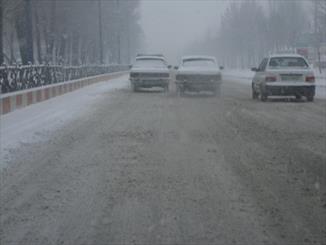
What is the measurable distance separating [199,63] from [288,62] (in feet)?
16.9

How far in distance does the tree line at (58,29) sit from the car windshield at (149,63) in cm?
495

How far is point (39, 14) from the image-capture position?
149ft

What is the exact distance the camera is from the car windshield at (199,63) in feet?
90.9

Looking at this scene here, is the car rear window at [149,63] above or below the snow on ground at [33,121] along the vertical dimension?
above

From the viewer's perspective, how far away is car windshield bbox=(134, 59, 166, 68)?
31438mm

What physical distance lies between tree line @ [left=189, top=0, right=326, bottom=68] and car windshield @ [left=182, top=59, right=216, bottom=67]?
66.8 feet

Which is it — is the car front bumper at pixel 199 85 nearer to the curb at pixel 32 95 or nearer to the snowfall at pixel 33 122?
the snowfall at pixel 33 122

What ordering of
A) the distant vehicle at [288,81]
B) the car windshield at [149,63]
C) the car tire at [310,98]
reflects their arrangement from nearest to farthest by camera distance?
the distant vehicle at [288,81]
the car tire at [310,98]
the car windshield at [149,63]

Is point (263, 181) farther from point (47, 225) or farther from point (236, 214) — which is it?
point (47, 225)

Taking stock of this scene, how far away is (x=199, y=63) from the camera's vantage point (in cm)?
2786

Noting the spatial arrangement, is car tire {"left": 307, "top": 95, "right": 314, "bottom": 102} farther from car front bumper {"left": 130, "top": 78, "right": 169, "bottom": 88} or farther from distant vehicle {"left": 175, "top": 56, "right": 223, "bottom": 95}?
car front bumper {"left": 130, "top": 78, "right": 169, "bottom": 88}

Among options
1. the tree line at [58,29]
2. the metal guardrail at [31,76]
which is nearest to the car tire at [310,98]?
the metal guardrail at [31,76]

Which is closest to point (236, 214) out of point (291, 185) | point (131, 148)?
point (291, 185)

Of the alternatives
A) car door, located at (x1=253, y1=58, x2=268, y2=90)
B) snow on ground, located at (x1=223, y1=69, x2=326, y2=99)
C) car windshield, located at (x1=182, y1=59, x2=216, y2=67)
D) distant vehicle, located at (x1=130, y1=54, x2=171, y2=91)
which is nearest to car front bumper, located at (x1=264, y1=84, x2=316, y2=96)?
car door, located at (x1=253, y1=58, x2=268, y2=90)
